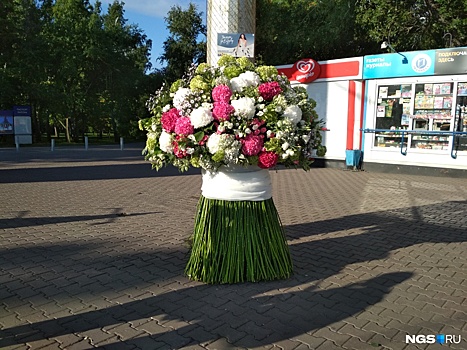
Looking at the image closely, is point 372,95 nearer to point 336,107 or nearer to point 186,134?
point 336,107

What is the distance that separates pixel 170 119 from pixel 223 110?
55 centimetres

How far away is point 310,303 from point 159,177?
9.25 meters

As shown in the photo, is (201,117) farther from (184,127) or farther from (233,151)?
(233,151)

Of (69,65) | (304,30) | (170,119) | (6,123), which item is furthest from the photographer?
(69,65)

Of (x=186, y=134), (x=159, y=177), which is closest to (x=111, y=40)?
(x=159, y=177)

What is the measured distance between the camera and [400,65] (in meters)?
13.1

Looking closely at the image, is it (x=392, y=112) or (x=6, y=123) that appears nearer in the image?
(x=392, y=112)

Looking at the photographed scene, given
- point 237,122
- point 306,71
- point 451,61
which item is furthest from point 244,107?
point 306,71

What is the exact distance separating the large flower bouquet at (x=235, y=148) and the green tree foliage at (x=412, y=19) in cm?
1708

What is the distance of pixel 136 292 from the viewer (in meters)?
3.76

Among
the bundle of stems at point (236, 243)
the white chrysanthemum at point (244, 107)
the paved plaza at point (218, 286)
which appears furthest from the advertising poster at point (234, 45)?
the paved plaza at point (218, 286)

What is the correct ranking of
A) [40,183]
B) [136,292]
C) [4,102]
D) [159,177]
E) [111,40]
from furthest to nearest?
[111,40], [4,102], [159,177], [40,183], [136,292]

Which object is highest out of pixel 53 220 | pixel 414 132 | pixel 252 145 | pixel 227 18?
pixel 227 18

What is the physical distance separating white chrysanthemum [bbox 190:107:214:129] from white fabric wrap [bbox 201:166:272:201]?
1.75ft
